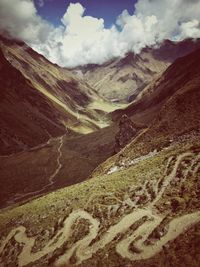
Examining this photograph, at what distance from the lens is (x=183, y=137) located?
69.2m

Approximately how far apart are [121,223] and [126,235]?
317 cm

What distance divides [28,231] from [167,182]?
909 inches

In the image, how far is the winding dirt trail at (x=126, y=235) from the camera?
35750mm

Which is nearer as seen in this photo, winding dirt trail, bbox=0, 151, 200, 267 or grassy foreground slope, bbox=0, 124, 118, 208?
winding dirt trail, bbox=0, 151, 200, 267

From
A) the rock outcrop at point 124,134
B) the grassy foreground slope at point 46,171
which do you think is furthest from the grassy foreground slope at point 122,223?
the grassy foreground slope at point 46,171

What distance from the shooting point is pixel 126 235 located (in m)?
39.4

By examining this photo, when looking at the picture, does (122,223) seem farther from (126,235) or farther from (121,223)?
(126,235)

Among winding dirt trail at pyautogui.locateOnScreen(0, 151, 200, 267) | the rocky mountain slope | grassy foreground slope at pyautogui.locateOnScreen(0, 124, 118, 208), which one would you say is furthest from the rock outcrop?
winding dirt trail at pyautogui.locateOnScreen(0, 151, 200, 267)

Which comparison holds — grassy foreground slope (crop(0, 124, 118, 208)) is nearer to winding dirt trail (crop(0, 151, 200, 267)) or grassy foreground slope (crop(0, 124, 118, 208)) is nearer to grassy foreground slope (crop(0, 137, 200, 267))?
grassy foreground slope (crop(0, 137, 200, 267))

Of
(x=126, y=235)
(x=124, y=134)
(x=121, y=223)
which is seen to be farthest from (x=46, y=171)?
(x=126, y=235)

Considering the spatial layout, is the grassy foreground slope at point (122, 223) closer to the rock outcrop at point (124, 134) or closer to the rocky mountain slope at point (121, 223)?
the rocky mountain slope at point (121, 223)

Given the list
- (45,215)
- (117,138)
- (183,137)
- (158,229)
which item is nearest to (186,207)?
(158,229)

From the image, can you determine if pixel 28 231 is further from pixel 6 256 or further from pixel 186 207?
pixel 186 207

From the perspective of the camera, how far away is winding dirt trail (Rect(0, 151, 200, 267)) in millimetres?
35750
